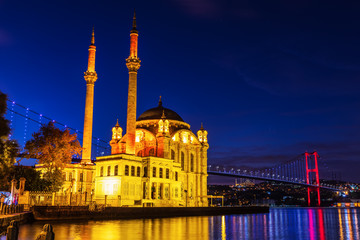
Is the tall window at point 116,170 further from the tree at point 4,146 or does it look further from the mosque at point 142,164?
the tree at point 4,146

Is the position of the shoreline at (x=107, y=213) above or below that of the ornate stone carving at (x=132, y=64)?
below

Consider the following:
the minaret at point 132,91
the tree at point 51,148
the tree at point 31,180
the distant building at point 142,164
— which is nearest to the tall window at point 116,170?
the distant building at point 142,164

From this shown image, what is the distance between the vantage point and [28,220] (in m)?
33.0

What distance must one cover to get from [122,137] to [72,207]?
93.6ft

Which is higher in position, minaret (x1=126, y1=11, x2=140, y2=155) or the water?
minaret (x1=126, y1=11, x2=140, y2=155)

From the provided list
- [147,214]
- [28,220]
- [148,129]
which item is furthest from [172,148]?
[28,220]

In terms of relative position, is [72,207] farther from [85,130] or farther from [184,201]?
[184,201]

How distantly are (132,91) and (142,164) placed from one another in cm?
1069

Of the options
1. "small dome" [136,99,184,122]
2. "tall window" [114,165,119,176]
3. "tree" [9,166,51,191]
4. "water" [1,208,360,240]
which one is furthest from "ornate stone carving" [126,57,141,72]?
"water" [1,208,360,240]

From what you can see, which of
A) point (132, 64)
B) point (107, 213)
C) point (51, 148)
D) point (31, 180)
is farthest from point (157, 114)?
point (107, 213)

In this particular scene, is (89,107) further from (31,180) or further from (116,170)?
(31,180)

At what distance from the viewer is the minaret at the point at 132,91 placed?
171ft

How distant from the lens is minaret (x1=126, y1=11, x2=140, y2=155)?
52.0 metres

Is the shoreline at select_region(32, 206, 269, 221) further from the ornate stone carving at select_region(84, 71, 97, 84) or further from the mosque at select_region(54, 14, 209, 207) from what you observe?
the ornate stone carving at select_region(84, 71, 97, 84)
